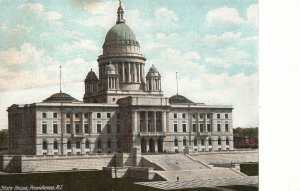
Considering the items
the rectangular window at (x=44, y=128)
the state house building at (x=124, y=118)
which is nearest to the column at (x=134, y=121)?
the state house building at (x=124, y=118)

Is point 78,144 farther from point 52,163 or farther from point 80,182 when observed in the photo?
point 80,182

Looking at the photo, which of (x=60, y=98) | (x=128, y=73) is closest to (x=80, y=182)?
(x=60, y=98)

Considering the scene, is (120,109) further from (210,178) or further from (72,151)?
(210,178)

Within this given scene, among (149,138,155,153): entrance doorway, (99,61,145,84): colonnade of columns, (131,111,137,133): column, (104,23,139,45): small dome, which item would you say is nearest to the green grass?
(131,111,137,133): column

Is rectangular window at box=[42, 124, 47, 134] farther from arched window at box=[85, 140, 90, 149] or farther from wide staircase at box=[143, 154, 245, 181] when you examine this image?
wide staircase at box=[143, 154, 245, 181]

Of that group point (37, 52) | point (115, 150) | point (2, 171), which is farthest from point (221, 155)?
point (37, 52)
